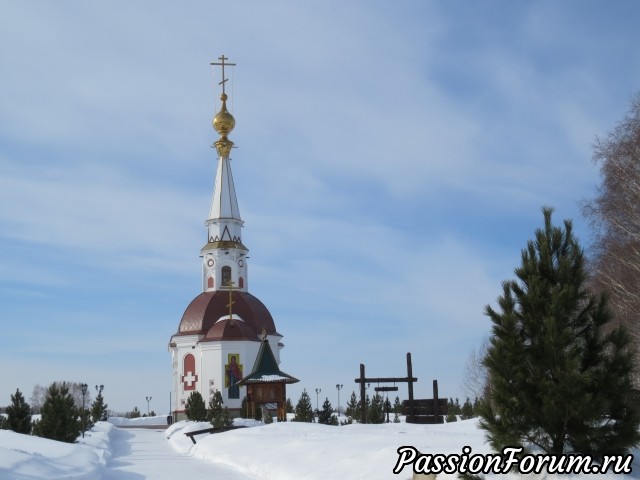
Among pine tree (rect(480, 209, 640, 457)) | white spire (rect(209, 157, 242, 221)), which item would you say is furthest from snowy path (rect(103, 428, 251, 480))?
white spire (rect(209, 157, 242, 221))

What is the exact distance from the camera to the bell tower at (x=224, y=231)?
5866 cm

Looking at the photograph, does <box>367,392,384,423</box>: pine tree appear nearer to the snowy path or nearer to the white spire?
the snowy path

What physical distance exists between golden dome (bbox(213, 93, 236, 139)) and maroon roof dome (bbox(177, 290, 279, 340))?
12563mm

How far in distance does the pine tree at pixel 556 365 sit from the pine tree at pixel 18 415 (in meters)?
19.3

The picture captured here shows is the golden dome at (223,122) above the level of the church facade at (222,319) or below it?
above

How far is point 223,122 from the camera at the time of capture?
196ft

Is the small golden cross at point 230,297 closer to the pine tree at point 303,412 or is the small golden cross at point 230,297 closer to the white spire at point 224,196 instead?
the white spire at point 224,196

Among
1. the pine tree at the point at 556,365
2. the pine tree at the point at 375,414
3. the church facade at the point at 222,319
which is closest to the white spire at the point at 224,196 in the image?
the church facade at the point at 222,319

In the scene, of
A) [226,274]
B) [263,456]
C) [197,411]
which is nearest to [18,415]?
[263,456]

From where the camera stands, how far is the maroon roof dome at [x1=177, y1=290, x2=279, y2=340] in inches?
2202

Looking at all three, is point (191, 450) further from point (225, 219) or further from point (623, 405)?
point (225, 219)

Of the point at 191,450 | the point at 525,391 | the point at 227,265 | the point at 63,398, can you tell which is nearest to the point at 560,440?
the point at 525,391

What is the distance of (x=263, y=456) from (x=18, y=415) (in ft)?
40.2

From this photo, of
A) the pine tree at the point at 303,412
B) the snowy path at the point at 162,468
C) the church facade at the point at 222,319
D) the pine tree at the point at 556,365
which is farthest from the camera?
the church facade at the point at 222,319
